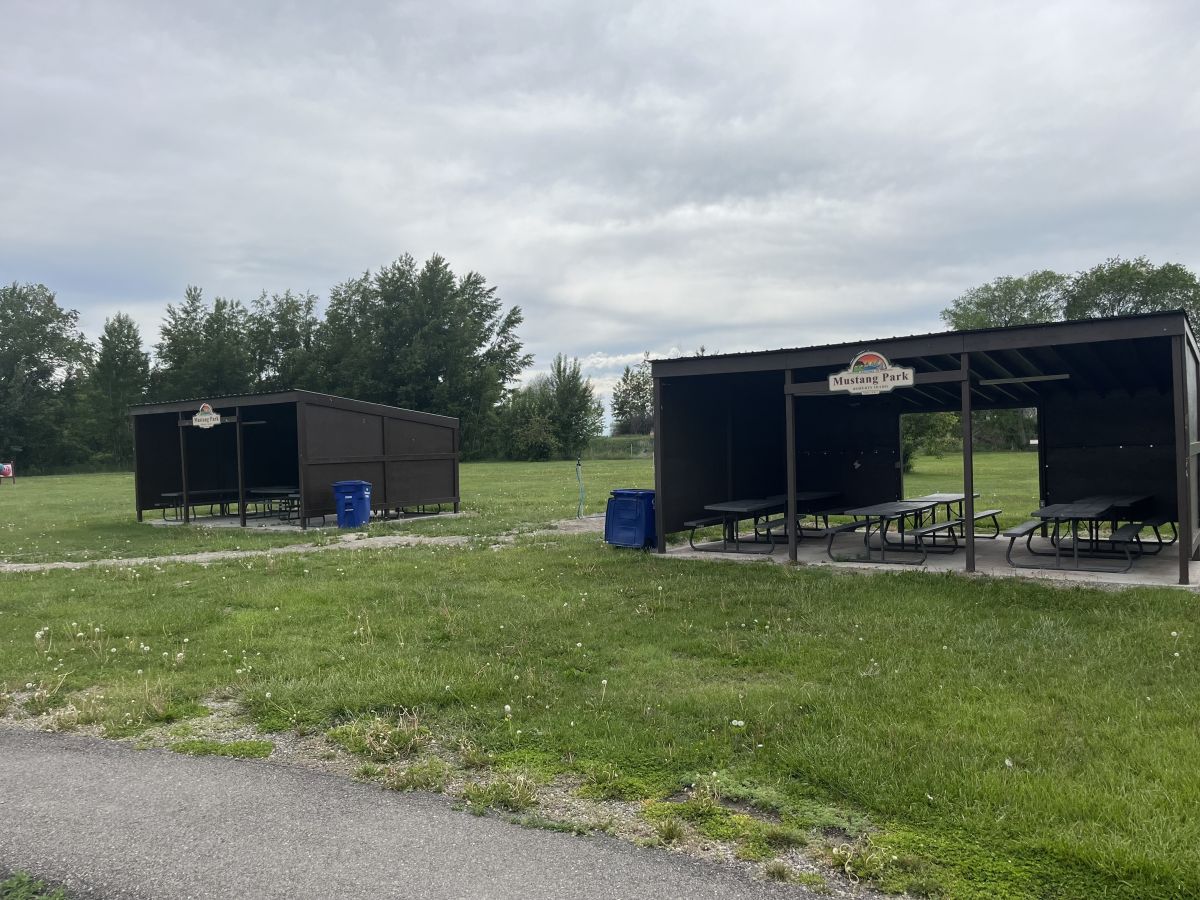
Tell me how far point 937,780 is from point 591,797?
1.52 m

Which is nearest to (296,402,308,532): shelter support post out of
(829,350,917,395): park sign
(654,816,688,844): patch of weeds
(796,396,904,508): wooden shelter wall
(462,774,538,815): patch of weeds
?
(796,396,904,508): wooden shelter wall

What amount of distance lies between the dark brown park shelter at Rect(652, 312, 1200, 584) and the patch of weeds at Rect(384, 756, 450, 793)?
6640mm

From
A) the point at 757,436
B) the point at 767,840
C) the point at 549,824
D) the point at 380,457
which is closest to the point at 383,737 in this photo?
the point at 549,824

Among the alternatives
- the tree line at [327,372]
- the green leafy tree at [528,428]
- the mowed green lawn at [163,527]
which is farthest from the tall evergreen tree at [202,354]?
the mowed green lawn at [163,527]

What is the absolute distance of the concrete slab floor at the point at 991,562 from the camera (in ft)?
26.8

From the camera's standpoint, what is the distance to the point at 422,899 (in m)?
2.86

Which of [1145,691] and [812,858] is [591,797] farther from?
[1145,691]

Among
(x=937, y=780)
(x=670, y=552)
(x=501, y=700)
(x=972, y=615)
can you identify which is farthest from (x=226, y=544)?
(x=937, y=780)

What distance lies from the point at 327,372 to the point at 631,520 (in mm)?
48148

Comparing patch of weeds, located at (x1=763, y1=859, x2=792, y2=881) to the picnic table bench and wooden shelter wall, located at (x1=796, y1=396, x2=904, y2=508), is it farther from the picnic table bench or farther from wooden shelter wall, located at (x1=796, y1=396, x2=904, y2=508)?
wooden shelter wall, located at (x1=796, y1=396, x2=904, y2=508)

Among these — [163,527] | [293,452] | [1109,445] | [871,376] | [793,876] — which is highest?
[871,376]

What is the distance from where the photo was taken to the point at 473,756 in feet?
13.4

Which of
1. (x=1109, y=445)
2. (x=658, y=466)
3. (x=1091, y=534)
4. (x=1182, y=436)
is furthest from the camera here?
(x=1109, y=445)

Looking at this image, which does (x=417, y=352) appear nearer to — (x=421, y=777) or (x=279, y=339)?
(x=279, y=339)
